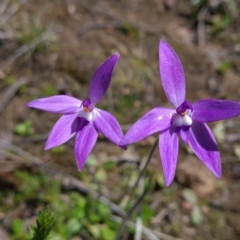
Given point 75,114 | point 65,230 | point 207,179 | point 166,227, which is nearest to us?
point 75,114

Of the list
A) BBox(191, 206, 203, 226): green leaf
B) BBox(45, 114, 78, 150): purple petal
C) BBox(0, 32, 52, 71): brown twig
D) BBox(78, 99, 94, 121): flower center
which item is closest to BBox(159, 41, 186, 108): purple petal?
BBox(78, 99, 94, 121): flower center

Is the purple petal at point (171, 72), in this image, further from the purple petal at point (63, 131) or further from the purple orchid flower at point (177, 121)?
the purple petal at point (63, 131)

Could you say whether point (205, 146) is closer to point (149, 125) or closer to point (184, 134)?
point (184, 134)

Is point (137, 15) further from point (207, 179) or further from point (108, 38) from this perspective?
point (207, 179)

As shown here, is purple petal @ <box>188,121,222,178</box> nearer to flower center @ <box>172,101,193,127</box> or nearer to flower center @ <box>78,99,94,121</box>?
flower center @ <box>172,101,193,127</box>

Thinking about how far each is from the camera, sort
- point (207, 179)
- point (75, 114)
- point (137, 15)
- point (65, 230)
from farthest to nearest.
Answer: point (137, 15) → point (207, 179) → point (65, 230) → point (75, 114)

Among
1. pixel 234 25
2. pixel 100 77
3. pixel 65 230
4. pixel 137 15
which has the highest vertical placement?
pixel 100 77

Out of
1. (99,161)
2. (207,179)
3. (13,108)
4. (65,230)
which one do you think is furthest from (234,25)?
(65,230)
